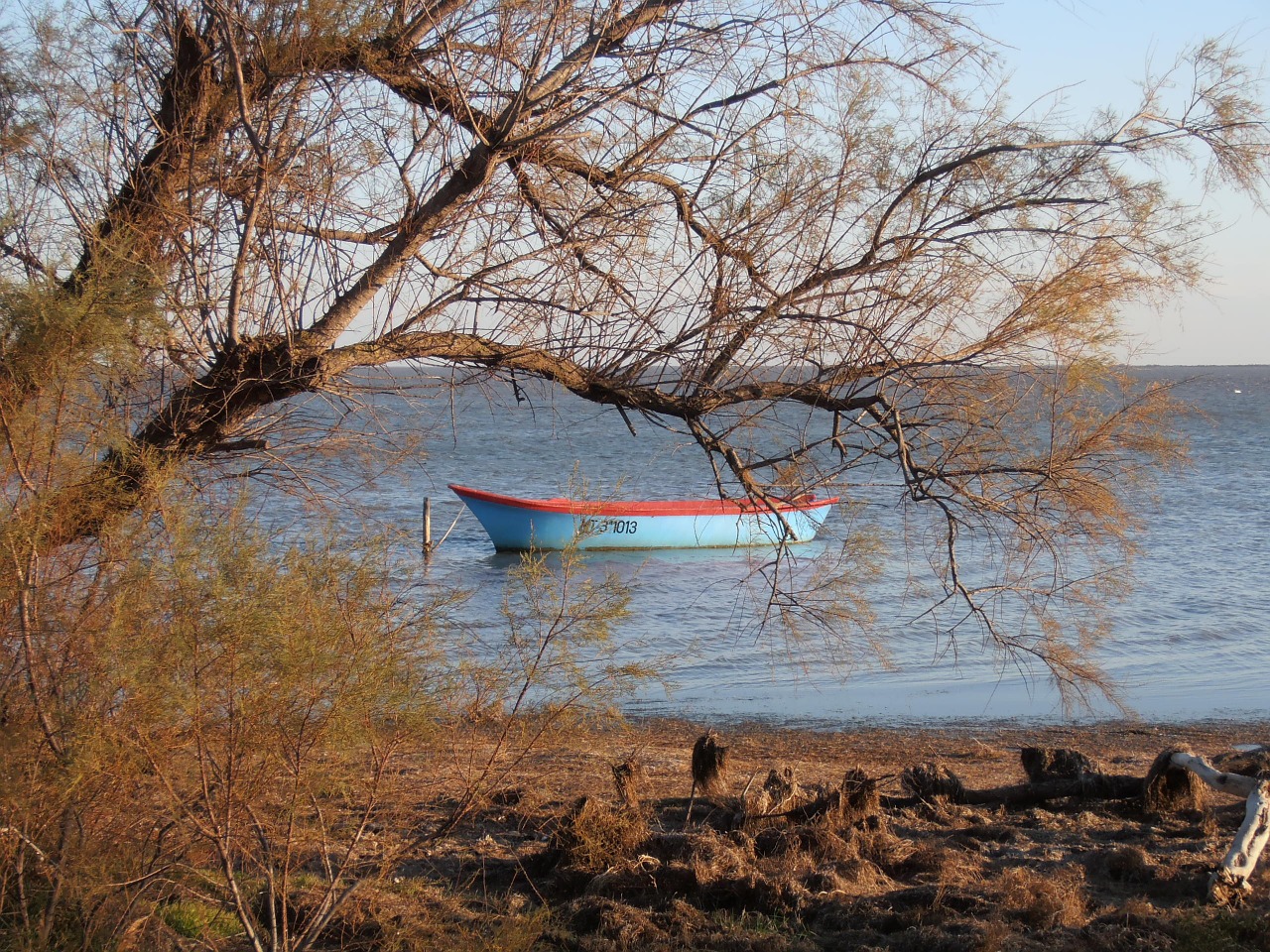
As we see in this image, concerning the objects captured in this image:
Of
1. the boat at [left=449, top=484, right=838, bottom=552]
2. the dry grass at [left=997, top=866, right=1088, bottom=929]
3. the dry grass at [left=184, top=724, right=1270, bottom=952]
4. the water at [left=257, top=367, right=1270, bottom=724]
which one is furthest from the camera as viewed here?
the boat at [left=449, top=484, right=838, bottom=552]

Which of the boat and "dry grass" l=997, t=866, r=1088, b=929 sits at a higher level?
the boat

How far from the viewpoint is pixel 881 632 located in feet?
38.8

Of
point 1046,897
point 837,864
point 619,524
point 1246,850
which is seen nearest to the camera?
point 1046,897

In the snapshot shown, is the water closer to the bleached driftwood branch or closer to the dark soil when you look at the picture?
the dark soil

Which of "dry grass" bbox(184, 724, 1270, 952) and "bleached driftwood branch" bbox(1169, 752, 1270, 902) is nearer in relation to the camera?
"dry grass" bbox(184, 724, 1270, 952)

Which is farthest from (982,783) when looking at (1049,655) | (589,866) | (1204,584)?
(1204,584)

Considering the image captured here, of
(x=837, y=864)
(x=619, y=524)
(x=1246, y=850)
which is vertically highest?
(x=619, y=524)

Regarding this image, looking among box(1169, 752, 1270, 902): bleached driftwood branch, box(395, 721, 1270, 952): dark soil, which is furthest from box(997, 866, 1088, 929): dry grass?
box(1169, 752, 1270, 902): bleached driftwood branch

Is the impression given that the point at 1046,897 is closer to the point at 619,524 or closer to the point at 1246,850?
the point at 1246,850

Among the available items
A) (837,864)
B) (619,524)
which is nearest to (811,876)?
(837,864)

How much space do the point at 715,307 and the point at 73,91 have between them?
2648 mm

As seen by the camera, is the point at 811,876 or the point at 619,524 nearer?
the point at 811,876

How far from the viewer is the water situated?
270 inches

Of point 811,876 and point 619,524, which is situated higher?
point 619,524
